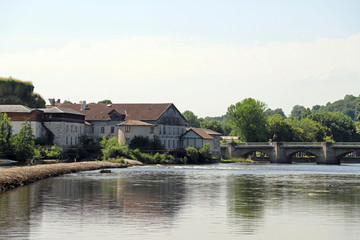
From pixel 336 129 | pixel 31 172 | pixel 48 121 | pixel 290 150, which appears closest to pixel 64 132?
pixel 48 121

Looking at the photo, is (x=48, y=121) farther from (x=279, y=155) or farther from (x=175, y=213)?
(x=175, y=213)

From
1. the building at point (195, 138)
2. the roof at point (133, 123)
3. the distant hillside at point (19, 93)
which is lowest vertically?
the building at point (195, 138)

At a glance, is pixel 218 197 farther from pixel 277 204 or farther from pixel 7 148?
pixel 7 148

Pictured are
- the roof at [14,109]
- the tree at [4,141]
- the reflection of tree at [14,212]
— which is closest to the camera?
the reflection of tree at [14,212]

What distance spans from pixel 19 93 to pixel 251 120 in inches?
2368

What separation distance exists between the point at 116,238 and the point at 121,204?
39.0 ft

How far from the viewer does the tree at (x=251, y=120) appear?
152500 mm

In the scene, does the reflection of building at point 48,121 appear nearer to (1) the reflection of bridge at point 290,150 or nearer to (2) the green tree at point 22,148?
(2) the green tree at point 22,148

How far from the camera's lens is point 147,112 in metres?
124

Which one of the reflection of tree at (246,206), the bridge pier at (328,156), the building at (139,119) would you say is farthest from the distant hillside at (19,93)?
the reflection of tree at (246,206)

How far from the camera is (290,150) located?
135250 mm

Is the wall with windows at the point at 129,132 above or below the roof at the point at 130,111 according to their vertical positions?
below

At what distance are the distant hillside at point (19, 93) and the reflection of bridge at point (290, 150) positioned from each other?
46.4 metres

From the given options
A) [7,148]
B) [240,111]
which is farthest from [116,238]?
[240,111]
